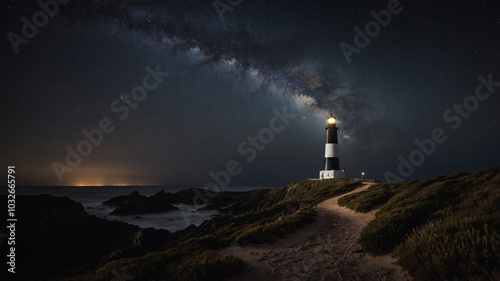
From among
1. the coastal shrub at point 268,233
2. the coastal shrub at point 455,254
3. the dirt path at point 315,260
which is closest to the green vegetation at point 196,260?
the coastal shrub at point 268,233

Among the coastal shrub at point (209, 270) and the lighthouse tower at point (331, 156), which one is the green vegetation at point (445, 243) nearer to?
the coastal shrub at point (209, 270)

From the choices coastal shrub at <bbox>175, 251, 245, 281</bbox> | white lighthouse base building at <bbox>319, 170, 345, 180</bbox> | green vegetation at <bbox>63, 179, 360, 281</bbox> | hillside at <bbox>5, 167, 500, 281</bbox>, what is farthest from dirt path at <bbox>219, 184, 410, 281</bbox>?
white lighthouse base building at <bbox>319, 170, 345, 180</bbox>

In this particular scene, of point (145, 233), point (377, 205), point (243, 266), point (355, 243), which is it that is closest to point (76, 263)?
point (145, 233)

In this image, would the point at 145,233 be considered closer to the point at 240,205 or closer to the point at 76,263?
the point at 76,263

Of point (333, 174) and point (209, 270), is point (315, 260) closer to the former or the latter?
point (209, 270)

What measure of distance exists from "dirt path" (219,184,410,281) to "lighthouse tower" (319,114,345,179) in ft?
120

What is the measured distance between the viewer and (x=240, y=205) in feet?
149

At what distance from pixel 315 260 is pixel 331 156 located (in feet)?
139

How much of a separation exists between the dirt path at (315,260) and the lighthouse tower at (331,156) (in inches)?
1441

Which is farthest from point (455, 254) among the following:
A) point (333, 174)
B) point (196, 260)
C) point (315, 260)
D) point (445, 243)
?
point (333, 174)

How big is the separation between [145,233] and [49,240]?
10746 millimetres

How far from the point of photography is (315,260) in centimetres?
775

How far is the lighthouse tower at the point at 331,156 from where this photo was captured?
154 ft

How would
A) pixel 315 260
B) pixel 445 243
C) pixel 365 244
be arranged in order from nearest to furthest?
1. pixel 445 243
2. pixel 315 260
3. pixel 365 244
